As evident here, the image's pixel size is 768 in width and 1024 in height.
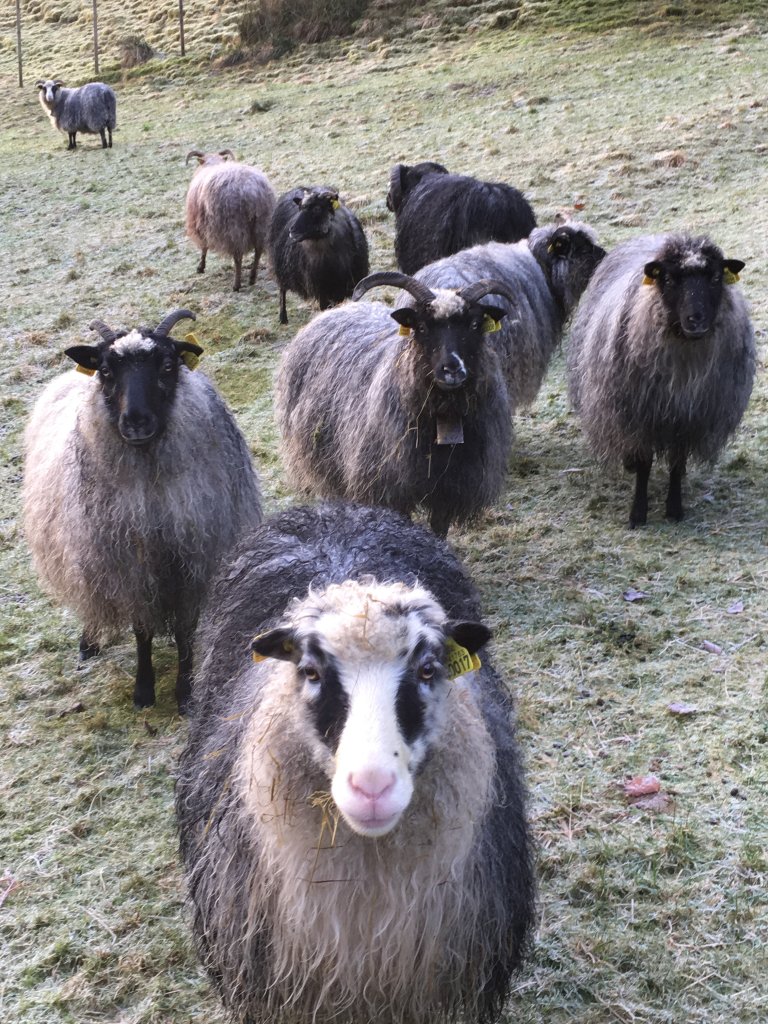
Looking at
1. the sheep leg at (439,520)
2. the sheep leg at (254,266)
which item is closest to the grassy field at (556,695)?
the sheep leg at (254,266)

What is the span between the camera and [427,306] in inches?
206

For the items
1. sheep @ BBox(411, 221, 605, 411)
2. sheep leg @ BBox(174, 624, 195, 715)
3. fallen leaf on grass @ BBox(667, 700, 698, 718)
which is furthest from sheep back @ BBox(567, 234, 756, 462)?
sheep leg @ BBox(174, 624, 195, 715)

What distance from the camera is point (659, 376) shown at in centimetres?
582

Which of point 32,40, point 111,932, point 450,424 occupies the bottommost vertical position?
point 111,932

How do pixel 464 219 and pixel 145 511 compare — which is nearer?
pixel 145 511

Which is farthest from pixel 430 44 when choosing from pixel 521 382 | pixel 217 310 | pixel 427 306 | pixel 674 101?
pixel 427 306

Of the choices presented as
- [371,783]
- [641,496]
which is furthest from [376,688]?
[641,496]

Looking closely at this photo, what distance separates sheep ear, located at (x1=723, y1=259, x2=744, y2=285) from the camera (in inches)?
219

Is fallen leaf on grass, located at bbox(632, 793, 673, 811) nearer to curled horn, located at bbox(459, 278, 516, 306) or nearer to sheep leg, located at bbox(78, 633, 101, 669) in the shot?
curled horn, located at bbox(459, 278, 516, 306)

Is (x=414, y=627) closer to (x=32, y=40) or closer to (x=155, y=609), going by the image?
(x=155, y=609)

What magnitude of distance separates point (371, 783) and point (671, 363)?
14.1 ft

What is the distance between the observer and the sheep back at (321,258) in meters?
9.57

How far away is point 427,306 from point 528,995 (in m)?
3.36

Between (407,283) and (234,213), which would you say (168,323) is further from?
(234,213)
